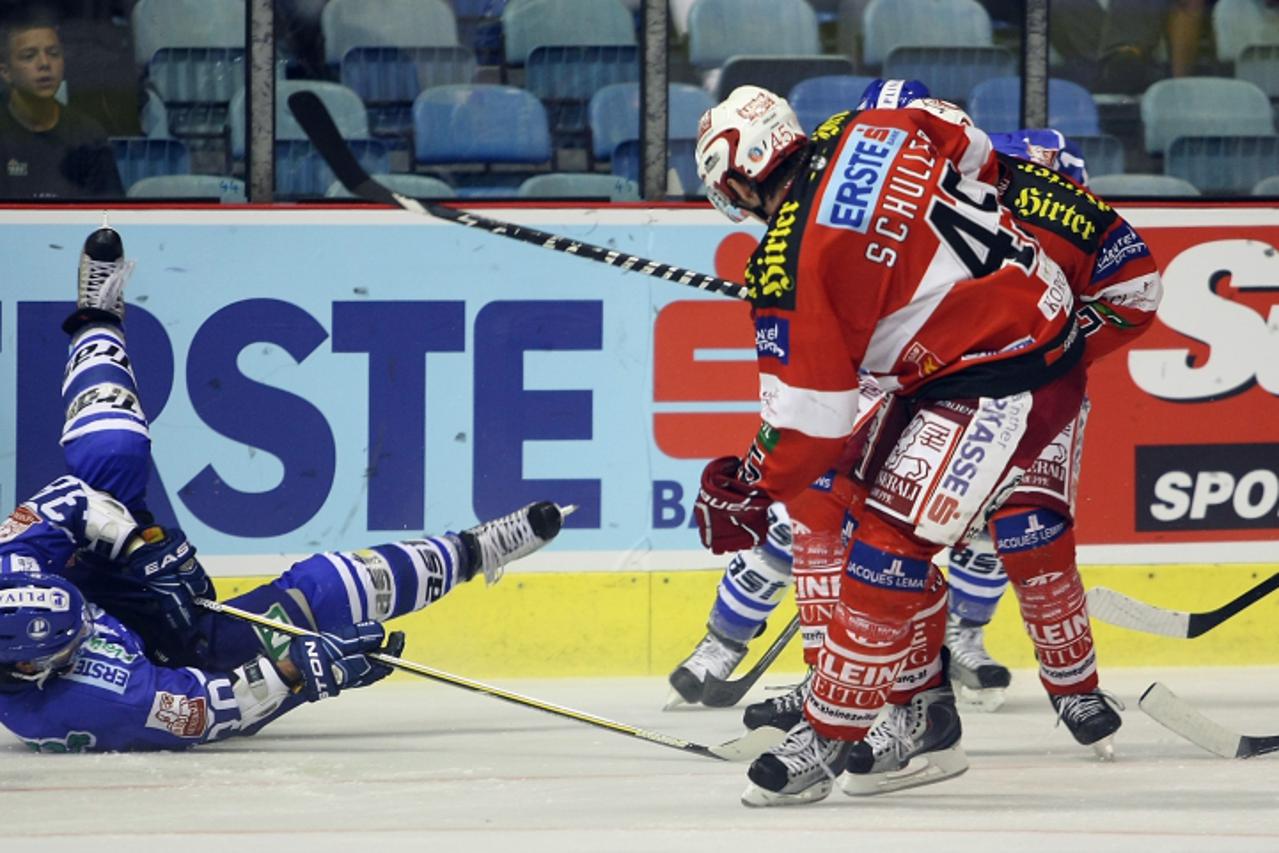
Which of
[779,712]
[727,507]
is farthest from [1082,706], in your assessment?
[727,507]

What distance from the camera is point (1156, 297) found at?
4.18 meters

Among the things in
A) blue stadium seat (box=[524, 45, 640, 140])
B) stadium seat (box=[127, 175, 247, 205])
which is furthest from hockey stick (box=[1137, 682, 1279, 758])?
stadium seat (box=[127, 175, 247, 205])

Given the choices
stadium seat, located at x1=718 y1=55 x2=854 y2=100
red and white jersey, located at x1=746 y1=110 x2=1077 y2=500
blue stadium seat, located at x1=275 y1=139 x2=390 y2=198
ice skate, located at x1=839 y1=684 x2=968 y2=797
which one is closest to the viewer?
red and white jersey, located at x1=746 y1=110 x2=1077 y2=500

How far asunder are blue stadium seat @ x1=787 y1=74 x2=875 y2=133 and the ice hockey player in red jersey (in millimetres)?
1654

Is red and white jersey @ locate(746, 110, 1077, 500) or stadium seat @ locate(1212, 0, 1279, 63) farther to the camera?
stadium seat @ locate(1212, 0, 1279, 63)

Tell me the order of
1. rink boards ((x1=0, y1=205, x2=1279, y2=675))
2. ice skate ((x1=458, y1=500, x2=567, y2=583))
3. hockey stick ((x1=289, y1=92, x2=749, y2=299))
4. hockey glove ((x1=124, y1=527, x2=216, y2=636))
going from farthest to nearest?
rink boards ((x1=0, y1=205, x2=1279, y2=675))
ice skate ((x1=458, y1=500, x2=567, y2=583))
hockey stick ((x1=289, y1=92, x2=749, y2=299))
hockey glove ((x1=124, y1=527, x2=216, y2=636))

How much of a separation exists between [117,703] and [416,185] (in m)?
1.73

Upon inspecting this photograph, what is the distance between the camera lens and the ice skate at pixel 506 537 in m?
4.70

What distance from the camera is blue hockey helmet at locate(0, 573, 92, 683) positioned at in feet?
13.2

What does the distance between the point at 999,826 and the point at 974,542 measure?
133 cm

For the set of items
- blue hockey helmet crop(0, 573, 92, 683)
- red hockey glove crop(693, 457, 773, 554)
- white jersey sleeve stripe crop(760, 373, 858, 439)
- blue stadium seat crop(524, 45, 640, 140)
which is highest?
blue stadium seat crop(524, 45, 640, 140)

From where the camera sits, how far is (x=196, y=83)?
527cm

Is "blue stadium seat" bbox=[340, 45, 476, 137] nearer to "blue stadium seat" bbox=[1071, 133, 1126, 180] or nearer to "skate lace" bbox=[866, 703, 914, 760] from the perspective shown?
"blue stadium seat" bbox=[1071, 133, 1126, 180]

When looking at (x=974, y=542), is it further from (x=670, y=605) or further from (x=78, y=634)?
(x=78, y=634)
